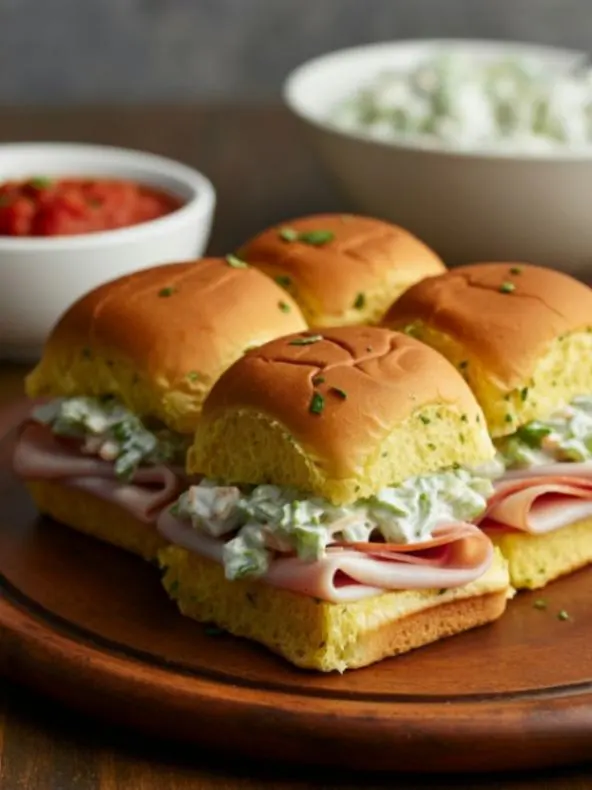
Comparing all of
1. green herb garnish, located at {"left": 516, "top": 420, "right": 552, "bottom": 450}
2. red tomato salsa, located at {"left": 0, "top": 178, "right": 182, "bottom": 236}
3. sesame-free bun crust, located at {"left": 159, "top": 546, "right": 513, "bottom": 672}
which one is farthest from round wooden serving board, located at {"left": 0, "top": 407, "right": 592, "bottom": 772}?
red tomato salsa, located at {"left": 0, "top": 178, "right": 182, "bottom": 236}

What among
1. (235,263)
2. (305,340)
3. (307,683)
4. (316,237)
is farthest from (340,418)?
(316,237)

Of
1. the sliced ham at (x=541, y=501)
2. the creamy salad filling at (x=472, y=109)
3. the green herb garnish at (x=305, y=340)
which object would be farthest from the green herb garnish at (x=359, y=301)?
the creamy salad filling at (x=472, y=109)

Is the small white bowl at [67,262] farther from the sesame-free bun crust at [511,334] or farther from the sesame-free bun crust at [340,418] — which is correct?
the sesame-free bun crust at [340,418]

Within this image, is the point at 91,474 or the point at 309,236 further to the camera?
the point at 309,236

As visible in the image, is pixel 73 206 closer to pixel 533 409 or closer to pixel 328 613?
pixel 533 409

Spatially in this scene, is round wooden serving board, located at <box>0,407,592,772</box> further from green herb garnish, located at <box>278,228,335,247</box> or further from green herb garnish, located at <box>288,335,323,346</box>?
green herb garnish, located at <box>278,228,335,247</box>
